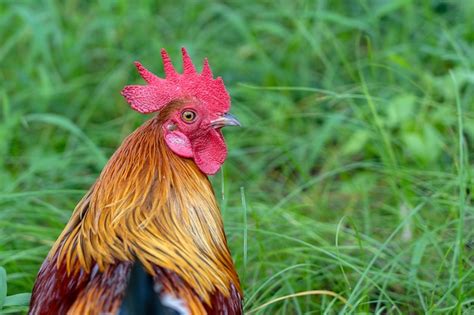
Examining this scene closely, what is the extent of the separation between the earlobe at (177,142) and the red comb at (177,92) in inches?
3.4

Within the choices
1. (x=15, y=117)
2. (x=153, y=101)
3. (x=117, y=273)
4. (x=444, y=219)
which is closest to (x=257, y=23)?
(x=15, y=117)

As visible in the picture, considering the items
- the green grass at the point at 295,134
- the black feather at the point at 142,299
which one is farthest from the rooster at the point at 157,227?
the green grass at the point at 295,134

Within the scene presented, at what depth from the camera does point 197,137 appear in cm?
269

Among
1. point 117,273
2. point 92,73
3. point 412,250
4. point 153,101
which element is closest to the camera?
point 117,273

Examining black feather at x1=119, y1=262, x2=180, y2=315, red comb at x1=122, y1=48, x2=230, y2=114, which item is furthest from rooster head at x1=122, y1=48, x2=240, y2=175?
black feather at x1=119, y1=262, x2=180, y2=315

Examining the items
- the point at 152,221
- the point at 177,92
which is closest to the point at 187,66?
the point at 177,92

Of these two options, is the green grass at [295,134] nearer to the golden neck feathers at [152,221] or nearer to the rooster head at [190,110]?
the golden neck feathers at [152,221]

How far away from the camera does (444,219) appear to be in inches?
145

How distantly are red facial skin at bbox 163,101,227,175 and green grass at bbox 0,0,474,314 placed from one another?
58 centimetres

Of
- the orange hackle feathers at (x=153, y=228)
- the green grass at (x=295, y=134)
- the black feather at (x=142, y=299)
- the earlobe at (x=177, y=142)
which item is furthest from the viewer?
the green grass at (x=295, y=134)

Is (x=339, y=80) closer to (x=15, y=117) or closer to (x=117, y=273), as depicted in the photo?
(x=15, y=117)

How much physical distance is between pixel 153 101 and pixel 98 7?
2478 mm

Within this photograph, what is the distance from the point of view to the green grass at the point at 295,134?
11.0 ft

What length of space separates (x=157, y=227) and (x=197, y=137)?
0.92 feet
